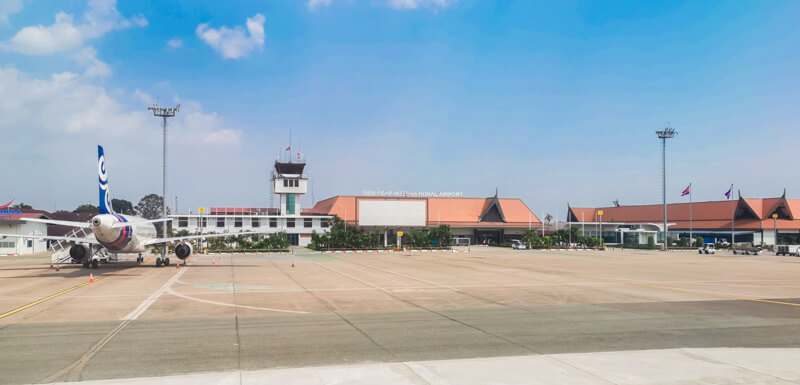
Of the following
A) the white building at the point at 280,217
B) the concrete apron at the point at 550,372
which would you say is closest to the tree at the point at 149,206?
the white building at the point at 280,217

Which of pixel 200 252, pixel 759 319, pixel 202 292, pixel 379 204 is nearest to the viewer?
pixel 759 319

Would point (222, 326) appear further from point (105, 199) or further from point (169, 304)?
point (105, 199)

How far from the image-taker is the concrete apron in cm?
959

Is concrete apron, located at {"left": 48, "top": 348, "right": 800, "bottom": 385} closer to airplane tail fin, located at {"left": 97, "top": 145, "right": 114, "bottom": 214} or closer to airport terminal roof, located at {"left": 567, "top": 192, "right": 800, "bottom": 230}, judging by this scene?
airplane tail fin, located at {"left": 97, "top": 145, "right": 114, "bottom": 214}

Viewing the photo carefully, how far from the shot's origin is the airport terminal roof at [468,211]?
349ft

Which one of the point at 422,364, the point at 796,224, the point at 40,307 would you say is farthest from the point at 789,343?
the point at 796,224

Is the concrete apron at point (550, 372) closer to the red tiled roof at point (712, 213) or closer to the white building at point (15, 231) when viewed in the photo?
the white building at point (15, 231)

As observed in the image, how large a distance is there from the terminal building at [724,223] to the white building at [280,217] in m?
54.2

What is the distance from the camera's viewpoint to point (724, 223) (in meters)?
105

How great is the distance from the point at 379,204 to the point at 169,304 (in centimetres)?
6810

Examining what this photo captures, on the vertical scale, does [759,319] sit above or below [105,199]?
below

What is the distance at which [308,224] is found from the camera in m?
102

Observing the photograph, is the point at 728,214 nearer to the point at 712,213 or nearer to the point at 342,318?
the point at 712,213

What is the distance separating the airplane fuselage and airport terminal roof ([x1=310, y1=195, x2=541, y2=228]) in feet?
212
